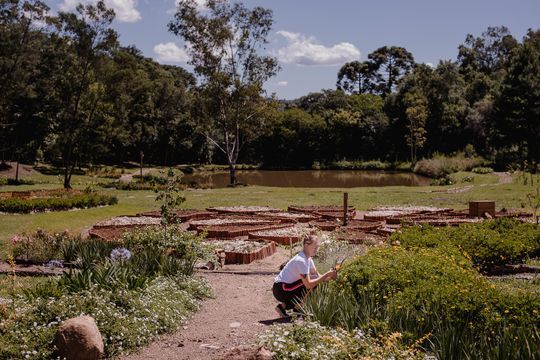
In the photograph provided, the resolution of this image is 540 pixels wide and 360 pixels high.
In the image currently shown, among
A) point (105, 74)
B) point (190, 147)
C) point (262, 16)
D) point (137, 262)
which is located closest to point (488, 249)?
point (137, 262)

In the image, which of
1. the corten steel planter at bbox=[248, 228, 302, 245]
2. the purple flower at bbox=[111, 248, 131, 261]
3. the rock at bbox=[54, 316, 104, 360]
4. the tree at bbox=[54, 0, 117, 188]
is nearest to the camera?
the rock at bbox=[54, 316, 104, 360]

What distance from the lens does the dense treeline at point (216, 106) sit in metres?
35.3

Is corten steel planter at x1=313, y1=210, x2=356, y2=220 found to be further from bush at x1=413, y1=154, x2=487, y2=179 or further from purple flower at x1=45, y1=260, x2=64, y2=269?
bush at x1=413, y1=154, x2=487, y2=179

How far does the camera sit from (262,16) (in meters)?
39.0

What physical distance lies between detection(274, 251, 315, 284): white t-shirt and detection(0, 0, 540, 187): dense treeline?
2726 cm

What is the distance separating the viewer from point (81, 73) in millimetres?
33844

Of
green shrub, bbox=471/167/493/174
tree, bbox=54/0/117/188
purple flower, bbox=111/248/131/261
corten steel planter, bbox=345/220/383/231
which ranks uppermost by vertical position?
tree, bbox=54/0/117/188

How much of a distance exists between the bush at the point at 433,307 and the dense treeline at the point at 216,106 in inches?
1117

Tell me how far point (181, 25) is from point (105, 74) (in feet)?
23.0

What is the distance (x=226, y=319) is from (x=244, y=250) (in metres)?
5.32

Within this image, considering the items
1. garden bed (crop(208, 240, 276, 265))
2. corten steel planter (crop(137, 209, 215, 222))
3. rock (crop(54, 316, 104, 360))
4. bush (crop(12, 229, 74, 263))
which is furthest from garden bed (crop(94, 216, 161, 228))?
rock (crop(54, 316, 104, 360))

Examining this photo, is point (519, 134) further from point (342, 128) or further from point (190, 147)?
point (190, 147)

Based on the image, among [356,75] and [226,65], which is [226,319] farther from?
[356,75]

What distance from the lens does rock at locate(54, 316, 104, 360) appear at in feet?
20.7
